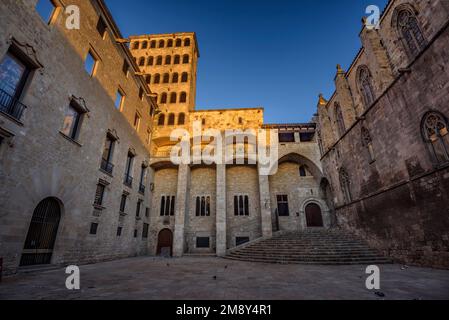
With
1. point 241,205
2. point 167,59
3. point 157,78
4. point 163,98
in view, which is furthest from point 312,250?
point 167,59

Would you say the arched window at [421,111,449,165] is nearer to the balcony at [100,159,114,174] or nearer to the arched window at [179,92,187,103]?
the balcony at [100,159,114,174]

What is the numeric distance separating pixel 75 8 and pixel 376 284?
56.9 ft

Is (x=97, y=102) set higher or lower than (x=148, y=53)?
lower

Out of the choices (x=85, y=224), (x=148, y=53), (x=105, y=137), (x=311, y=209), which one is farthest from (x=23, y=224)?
(x=148, y=53)

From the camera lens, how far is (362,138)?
12508 mm

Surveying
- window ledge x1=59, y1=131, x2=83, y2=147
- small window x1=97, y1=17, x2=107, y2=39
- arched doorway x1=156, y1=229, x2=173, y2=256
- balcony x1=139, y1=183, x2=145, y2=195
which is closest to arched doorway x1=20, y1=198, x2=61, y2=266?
window ledge x1=59, y1=131, x2=83, y2=147

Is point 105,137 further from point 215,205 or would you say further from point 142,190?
point 215,205

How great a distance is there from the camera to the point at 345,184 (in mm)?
14828

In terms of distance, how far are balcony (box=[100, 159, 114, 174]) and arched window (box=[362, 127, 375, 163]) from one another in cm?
1676

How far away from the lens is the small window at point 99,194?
40.7 feet

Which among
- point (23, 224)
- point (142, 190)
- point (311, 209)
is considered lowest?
point (23, 224)

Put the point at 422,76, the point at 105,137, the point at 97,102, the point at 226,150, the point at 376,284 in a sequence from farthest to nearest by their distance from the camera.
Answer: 1. the point at 226,150
2. the point at 105,137
3. the point at 97,102
4. the point at 422,76
5. the point at 376,284

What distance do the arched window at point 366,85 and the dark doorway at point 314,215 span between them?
1101 centimetres

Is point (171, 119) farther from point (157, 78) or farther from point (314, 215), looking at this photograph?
point (314, 215)
